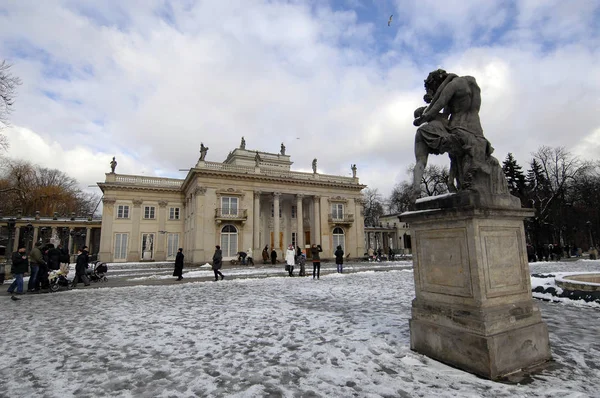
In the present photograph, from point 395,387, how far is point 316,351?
54.8 inches

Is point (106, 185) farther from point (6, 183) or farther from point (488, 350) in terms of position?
point (488, 350)

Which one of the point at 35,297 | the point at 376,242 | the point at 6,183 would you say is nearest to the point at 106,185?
the point at 6,183

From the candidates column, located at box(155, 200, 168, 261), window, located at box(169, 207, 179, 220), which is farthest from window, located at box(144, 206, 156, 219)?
window, located at box(169, 207, 179, 220)

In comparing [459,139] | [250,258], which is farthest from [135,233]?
[459,139]

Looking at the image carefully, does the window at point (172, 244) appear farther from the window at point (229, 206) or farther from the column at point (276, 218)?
the column at point (276, 218)

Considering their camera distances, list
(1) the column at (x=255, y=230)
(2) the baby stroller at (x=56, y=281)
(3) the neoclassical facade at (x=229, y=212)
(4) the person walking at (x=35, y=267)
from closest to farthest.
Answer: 1. (4) the person walking at (x=35, y=267)
2. (2) the baby stroller at (x=56, y=281)
3. (3) the neoclassical facade at (x=229, y=212)
4. (1) the column at (x=255, y=230)

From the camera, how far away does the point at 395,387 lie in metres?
3.13

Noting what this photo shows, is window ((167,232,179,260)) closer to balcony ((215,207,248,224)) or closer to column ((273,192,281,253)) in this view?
balcony ((215,207,248,224))

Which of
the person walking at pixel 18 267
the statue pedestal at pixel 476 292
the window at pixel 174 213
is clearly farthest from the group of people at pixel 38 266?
the window at pixel 174 213

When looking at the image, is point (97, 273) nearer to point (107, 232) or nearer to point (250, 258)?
point (250, 258)

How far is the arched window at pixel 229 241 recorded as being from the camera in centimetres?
3491

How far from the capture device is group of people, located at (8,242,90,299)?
10883 mm

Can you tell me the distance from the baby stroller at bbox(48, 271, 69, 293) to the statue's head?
46.9 feet

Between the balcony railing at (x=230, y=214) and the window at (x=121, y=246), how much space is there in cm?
1352
